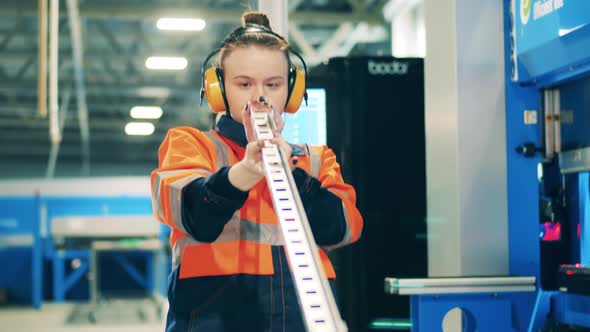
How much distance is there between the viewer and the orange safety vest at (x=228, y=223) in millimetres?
1508

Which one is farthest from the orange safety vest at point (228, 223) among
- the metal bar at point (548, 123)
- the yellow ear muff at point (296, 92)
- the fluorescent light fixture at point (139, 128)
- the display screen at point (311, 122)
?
the fluorescent light fixture at point (139, 128)

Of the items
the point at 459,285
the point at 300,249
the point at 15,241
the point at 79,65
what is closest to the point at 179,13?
the point at 79,65

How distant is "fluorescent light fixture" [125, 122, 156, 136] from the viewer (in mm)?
18344

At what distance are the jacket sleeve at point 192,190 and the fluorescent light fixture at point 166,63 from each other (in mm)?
11548

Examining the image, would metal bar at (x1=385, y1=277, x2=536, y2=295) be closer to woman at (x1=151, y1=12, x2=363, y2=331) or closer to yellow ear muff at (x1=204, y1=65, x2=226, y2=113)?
woman at (x1=151, y1=12, x2=363, y2=331)

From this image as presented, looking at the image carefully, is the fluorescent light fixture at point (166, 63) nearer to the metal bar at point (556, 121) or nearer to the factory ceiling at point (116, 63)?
the factory ceiling at point (116, 63)

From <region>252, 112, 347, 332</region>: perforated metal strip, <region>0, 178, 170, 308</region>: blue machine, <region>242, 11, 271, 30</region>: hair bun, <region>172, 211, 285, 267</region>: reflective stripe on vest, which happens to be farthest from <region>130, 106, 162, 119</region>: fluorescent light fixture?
<region>252, 112, 347, 332</region>: perforated metal strip

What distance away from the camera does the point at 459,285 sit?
230 centimetres

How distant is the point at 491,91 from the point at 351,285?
3.25 ft

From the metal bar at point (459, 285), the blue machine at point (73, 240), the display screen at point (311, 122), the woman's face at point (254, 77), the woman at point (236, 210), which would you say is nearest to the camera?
the woman at point (236, 210)

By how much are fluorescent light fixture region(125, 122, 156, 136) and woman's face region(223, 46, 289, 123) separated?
55.2 ft

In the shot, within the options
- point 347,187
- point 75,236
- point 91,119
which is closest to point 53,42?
point 75,236

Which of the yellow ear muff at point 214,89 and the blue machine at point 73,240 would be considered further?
the blue machine at point 73,240

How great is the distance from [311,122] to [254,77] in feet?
5.52
